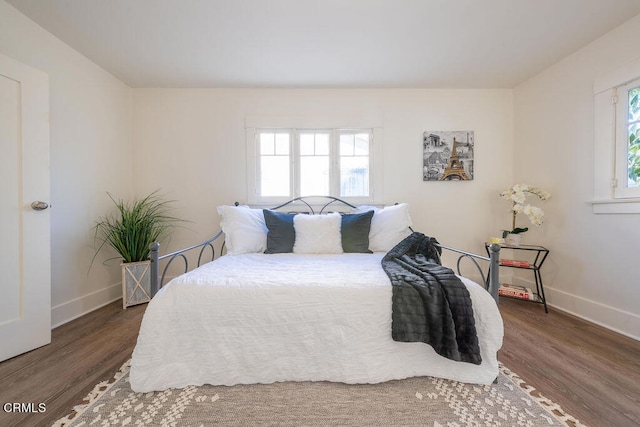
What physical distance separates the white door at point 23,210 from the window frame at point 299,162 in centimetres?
160

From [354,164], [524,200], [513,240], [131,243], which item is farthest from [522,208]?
[131,243]

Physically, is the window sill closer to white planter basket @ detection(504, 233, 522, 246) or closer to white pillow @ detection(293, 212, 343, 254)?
white planter basket @ detection(504, 233, 522, 246)

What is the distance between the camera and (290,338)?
4.21ft

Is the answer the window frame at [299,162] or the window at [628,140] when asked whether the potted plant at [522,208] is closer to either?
the window at [628,140]

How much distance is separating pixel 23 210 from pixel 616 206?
14.2 feet

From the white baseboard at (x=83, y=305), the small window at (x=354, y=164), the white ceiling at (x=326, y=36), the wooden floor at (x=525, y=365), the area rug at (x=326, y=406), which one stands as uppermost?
the white ceiling at (x=326, y=36)

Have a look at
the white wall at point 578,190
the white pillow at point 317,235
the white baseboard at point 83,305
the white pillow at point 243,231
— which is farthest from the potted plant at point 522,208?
the white baseboard at point 83,305

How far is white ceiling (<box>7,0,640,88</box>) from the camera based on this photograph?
5.64 feet

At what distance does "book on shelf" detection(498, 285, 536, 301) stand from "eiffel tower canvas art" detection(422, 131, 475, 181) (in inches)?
47.8

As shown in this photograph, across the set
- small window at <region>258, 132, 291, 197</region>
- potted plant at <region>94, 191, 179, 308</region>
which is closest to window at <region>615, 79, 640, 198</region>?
small window at <region>258, 132, 291, 197</region>

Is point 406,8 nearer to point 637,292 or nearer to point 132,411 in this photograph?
point 637,292

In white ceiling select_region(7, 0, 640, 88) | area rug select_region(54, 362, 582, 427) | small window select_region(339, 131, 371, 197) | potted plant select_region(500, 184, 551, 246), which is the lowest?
area rug select_region(54, 362, 582, 427)

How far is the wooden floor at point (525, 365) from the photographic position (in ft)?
3.90

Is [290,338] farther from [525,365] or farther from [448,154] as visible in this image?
[448,154]
